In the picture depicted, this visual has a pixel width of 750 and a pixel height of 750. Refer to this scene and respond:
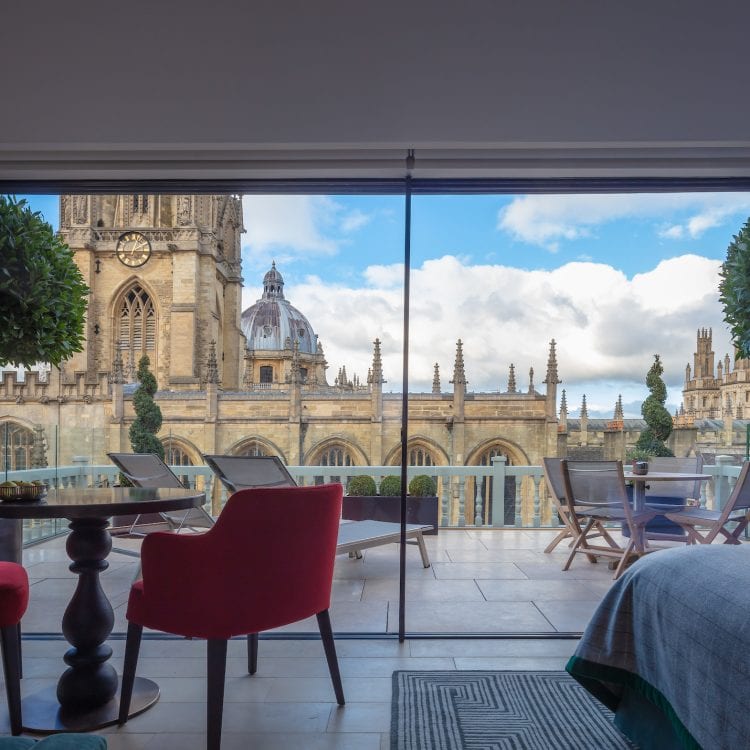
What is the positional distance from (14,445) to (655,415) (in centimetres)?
611

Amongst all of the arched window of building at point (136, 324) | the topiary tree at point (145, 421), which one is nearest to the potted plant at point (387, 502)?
the topiary tree at point (145, 421)

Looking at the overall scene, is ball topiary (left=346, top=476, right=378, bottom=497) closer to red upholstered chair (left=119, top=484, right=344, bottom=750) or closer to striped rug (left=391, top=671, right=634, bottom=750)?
striped rug (left=391, top=671, right=634, bottom=750)

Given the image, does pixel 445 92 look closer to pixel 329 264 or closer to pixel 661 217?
pixel 661 217

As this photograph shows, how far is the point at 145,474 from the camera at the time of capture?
14.2 ft

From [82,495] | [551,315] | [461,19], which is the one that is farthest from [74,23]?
[551,315]

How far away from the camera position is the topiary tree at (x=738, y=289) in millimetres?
2939

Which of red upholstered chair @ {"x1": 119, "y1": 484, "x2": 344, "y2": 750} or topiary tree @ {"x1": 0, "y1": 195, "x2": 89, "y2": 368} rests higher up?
topiary tree @ {"x1": 0, "y1": 195, "x2": 89, "y2": 368}

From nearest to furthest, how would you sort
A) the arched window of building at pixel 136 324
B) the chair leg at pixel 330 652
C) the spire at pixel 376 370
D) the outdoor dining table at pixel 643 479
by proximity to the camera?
the chair leg at pixel 330 652
the outdoor dining table at pixel 643 479
the spire at pixel 376 370
the arched window of building at pixel 136 324

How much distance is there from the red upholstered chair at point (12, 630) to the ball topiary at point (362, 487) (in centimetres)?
413

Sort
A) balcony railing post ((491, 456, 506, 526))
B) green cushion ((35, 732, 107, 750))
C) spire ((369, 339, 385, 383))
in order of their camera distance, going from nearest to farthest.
Result: green cushion ((35, 732, 107, 750)) → balcony railing post ((491, 456, 506, 526)) → spire ((369, 339, 385, 383))

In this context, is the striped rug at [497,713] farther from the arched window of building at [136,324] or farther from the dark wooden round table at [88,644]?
the arched window of building at [136,324]

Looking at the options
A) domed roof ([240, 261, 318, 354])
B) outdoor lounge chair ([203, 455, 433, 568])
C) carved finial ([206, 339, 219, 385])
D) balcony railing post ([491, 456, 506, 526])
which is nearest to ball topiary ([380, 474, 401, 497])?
balcony railing post ([491, 456, 506, 526])

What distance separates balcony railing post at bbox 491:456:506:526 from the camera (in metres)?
7.07

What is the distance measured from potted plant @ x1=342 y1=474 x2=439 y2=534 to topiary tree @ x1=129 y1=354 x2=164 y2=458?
21.9 feet
